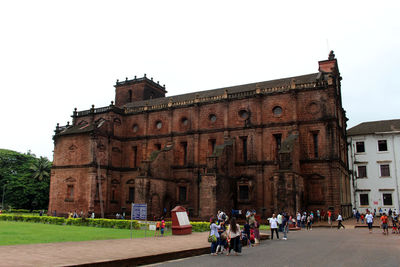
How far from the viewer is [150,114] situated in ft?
133

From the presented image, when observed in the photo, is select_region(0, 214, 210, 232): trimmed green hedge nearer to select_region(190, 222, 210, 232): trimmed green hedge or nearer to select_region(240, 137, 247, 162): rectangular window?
select_region(190, 222, 210, 232): trimmed green hedge

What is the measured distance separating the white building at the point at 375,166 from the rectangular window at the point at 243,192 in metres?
15.1

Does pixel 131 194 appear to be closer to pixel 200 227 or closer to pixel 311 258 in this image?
pixel 200 227

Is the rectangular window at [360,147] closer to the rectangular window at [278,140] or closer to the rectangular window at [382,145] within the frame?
the rectangular window at [382,145]

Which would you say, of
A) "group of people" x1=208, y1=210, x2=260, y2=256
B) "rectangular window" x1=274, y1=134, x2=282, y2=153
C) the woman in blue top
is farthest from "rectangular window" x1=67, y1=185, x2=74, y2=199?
the woman in blue top

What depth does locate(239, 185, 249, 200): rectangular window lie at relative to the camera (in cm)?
3307

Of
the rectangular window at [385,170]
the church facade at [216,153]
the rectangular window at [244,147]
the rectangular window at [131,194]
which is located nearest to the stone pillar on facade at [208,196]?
the church facade at [216,153]

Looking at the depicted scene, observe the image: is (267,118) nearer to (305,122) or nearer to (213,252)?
(305,122)

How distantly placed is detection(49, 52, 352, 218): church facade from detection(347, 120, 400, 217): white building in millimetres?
3664

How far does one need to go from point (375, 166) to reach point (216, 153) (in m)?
20.7

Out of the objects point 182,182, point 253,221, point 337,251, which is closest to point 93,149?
point 182,182

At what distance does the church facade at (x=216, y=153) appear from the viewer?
30203 millimetres

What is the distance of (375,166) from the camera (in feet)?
131

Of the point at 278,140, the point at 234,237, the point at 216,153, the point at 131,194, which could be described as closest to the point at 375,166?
the point at 278,140
